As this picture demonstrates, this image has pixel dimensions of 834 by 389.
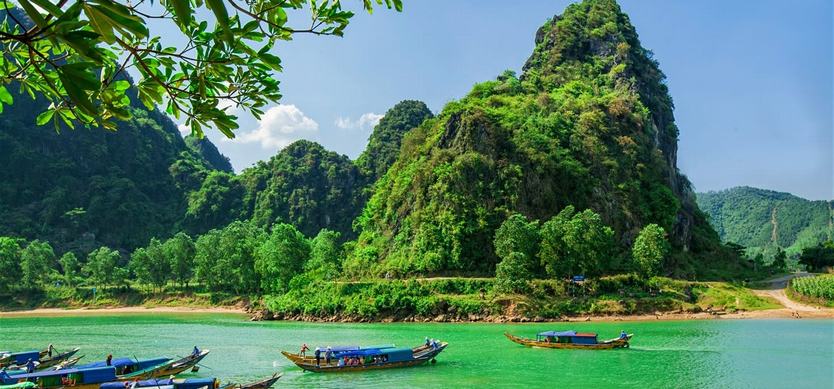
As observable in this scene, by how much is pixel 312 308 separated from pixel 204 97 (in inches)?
1835

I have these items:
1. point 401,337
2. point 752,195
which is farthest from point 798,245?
point 401,337

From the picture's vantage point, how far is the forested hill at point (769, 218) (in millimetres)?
124438

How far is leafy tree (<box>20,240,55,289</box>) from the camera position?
207 feet

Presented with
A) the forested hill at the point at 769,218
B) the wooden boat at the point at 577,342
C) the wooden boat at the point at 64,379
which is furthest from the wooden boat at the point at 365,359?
the forested hill at the point at 769,218

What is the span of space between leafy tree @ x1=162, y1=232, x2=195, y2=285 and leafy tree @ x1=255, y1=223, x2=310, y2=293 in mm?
10985

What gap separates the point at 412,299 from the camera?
148 ft

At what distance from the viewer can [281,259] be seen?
184 ft

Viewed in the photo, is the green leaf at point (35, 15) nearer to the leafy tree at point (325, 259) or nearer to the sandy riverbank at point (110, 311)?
the leafy tree at point (325, 259)

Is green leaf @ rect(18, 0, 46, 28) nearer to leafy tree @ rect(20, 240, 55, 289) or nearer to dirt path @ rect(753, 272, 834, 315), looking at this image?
dirt path @ rect(753, 272, 834, 315)

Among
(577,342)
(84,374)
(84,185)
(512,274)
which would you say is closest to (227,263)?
(512,274)

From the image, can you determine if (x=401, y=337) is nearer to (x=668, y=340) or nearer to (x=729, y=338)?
(x=668, y=340)

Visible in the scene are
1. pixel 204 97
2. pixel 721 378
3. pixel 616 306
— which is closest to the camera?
pixel 204 97

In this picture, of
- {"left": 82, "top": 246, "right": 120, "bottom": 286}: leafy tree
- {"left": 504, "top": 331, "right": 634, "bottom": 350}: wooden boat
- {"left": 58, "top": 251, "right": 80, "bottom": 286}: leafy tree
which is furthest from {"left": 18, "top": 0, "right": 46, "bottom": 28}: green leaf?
{"left": 58, "top": 251, "right": 80, "bottom": 286}: leafy tree

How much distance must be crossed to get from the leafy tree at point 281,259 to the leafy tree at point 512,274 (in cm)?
2208
